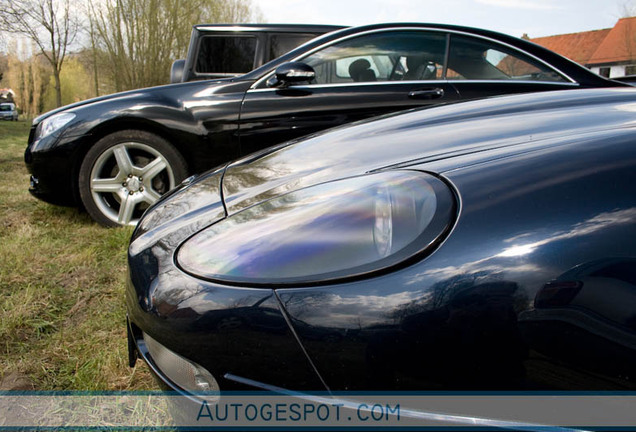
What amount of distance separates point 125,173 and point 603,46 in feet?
153

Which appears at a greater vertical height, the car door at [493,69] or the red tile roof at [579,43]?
the red tile roof at [579,43]

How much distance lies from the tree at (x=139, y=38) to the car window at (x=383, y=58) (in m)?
23.3

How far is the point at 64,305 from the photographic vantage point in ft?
7.05

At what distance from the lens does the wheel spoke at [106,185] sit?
3.28 meters

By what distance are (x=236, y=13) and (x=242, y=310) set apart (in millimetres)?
34855

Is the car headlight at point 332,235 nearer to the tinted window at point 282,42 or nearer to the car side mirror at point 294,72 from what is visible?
the car side mirror at point 294,72

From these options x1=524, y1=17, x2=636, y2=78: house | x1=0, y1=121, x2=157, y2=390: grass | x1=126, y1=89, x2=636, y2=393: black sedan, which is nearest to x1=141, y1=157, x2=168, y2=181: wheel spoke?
x1=0, y1=121, x2=157, y2=390: grass

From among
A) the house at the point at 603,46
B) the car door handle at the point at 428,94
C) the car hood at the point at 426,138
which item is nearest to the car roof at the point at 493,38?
the car door handle at the point at 428,94

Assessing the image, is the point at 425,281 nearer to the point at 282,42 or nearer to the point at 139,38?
the point at 282,42

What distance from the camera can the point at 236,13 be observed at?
32.3 metres

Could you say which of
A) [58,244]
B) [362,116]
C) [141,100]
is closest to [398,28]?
[362,116]

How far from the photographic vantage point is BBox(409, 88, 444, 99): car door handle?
333 cm

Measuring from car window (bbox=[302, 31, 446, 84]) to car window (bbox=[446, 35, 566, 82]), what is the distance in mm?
104

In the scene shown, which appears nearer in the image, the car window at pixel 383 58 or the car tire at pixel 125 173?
the car tire at pixel 125 173
